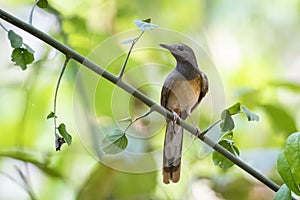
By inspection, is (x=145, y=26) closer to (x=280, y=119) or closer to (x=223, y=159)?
(x=223, y=159)

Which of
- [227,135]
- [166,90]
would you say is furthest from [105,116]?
[227,135]

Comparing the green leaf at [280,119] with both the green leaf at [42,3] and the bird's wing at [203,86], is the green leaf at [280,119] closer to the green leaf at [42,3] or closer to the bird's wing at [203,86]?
the bird's wing at [203,86]

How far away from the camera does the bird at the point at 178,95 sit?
65 cm

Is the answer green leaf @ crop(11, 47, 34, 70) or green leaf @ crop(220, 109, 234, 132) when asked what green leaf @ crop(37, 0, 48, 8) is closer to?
green leaf @ crop(11, 47, 34, 70)

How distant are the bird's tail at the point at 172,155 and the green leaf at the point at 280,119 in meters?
0.35

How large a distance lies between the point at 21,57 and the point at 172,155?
232mm

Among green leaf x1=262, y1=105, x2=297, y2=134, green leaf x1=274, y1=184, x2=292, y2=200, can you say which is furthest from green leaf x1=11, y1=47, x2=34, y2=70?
green leaf x1=262, y1=105, x2=297, y2=134

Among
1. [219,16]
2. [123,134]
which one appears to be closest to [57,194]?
[123,134]

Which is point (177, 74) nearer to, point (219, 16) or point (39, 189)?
point (39, 189)

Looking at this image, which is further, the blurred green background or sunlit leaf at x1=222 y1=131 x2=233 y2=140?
the blurred green background

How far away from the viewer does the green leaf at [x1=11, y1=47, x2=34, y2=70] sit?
525 mm

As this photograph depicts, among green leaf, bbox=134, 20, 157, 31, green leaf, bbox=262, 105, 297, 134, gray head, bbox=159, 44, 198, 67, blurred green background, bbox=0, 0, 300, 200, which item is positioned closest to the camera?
green leaf, bbox=134, 20, 157, 31

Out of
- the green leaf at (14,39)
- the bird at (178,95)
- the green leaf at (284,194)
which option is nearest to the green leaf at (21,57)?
the green leaf at (14,39)

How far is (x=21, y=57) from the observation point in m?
0.53
